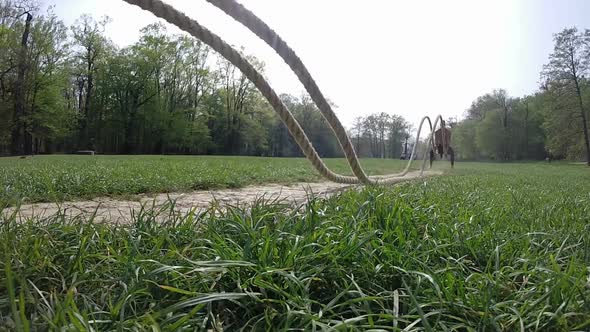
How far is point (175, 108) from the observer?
153ft

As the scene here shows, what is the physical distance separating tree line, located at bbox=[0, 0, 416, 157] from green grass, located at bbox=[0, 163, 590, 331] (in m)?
18.6

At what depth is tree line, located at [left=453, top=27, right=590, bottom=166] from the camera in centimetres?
2867

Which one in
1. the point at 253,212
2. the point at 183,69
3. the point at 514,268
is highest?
the point at 183,69

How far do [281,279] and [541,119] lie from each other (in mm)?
67469

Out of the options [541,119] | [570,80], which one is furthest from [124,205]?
[541,119]

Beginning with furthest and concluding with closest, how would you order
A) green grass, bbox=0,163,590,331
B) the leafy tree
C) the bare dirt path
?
the leafy tree < the bare dirt path < green grass, bbox=0,163,590,331

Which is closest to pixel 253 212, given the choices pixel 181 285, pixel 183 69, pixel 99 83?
pixel 181 285

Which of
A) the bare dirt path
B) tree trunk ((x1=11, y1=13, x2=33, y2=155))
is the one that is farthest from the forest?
the bare dirt path

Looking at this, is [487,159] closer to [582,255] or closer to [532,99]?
[532,99]

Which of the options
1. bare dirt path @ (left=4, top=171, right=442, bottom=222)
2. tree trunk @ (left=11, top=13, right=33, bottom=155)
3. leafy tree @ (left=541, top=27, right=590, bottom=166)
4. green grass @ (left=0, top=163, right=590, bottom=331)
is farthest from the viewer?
leafy tree @ (left=541, top=27, right=590, bottom=166)

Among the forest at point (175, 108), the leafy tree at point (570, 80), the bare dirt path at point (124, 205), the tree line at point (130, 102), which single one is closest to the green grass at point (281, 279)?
the bare dirt path at point (124, 205)

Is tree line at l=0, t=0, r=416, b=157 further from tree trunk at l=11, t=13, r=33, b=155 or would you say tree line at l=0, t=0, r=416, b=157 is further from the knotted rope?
the knotted rope

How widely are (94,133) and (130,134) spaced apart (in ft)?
13.0

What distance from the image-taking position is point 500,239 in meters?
1.60
